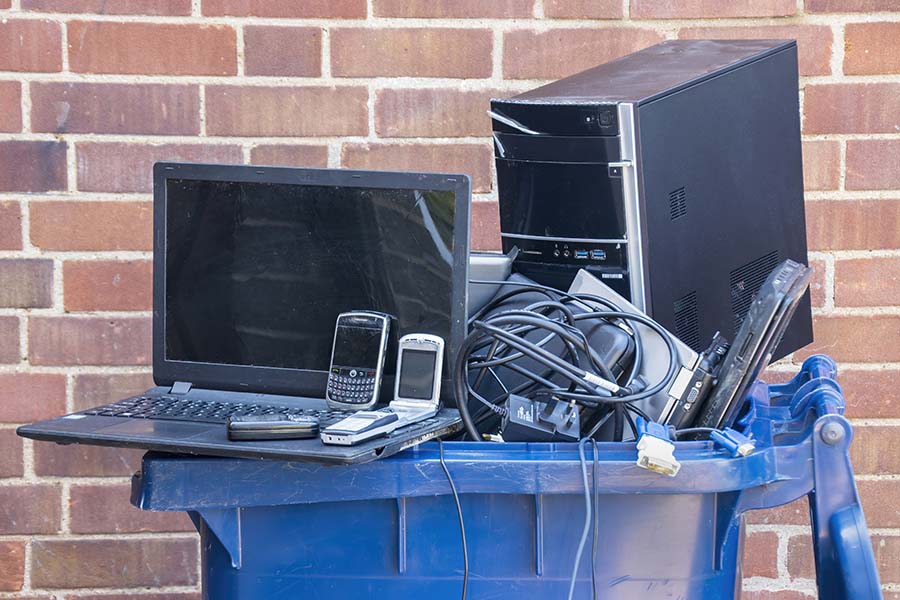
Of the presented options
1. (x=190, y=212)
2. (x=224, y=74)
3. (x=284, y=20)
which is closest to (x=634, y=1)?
(x=284, y=20)

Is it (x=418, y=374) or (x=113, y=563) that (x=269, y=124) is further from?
(x=113, y=563)

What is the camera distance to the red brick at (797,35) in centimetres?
184

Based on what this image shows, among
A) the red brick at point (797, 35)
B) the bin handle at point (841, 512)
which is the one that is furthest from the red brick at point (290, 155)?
the bin handle at point (841, 512)

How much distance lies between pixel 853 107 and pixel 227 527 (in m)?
1.36

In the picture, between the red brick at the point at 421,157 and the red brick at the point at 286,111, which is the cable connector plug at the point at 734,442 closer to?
the red brick at the point at 421,157

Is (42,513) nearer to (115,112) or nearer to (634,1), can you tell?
(115,112)

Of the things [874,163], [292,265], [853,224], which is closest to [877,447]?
[853,224]

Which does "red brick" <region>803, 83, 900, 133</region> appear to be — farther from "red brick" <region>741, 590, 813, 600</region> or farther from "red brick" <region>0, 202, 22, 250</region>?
"red brick" <region>0, 202, 22, 250</region>

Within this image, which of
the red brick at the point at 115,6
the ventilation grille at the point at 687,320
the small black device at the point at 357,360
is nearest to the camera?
the small black device at the point at 357,360

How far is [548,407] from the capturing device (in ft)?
3.94

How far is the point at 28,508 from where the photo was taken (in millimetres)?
1897

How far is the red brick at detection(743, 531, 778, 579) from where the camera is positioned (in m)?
1.94

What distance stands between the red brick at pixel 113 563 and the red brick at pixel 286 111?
0.79 metres

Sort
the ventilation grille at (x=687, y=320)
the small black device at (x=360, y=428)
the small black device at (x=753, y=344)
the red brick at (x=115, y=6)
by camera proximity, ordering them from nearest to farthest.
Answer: the small black device at (x=360, y=428) < the small black device at (x=753, y=344) < the ventilation grille at (x=687, y=320) < the red brick at (x=115, y=6)
